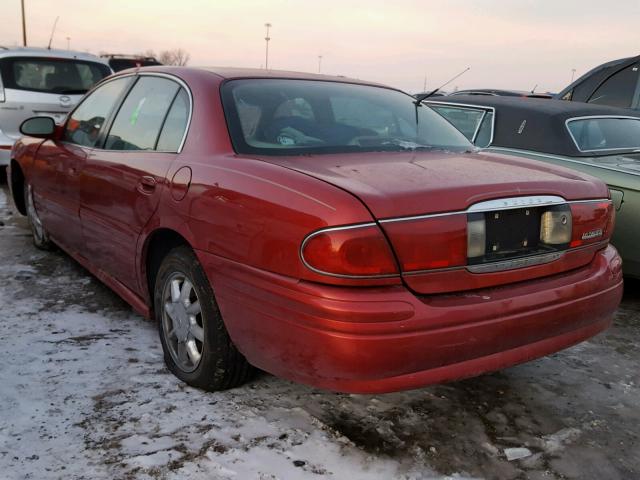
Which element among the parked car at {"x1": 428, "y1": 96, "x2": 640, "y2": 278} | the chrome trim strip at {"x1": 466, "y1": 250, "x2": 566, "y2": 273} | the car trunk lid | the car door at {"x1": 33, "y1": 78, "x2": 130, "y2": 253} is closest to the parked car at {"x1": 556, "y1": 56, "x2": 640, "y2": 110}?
the parked car at {"x1": 428, "y1": 96, "x2": 640, "y2": 278}

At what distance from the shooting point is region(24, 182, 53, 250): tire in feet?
15.7

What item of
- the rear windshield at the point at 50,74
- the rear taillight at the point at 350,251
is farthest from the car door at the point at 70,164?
the rear windshield at the point at 50,74

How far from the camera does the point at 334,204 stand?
2033 millimetres

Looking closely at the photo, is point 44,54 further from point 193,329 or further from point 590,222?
point 590,222

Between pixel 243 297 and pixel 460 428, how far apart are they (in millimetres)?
1099

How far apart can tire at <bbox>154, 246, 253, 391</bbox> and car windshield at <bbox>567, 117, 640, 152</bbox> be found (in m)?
3.21

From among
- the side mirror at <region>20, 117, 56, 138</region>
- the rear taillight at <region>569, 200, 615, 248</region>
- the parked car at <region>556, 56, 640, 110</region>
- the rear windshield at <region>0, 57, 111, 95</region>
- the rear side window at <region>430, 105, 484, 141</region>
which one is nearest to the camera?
the rear taillight at <region>569, 200, 615, 248</region>

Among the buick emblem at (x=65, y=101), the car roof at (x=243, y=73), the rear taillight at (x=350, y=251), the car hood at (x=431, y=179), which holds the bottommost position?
the rear taillight at (x=350, y=251)

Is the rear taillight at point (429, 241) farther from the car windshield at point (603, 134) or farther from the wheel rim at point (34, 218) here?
the wheel rim at point (34, 218)

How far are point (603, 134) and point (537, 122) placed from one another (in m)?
0.54

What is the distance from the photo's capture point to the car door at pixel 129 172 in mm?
2934

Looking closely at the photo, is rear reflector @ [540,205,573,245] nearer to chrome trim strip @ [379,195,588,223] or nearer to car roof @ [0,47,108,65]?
chrome trim strip @ [379,195,588,223]

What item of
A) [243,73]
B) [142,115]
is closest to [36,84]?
[142,115]

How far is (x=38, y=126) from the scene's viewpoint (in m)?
4.15
